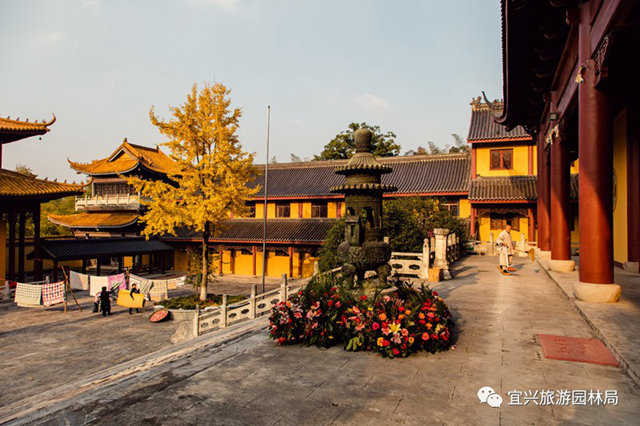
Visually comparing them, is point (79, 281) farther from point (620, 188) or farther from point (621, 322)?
point (620, 188)

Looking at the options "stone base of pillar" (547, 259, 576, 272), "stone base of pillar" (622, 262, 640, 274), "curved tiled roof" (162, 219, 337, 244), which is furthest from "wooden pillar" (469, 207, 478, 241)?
"stone base of pillar" (622, 262, 640, 274)

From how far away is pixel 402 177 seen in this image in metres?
30.2

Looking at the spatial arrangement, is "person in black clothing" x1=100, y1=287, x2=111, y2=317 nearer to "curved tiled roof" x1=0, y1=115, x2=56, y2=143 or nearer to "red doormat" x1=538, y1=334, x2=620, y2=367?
"curved tiled roof" x1=0, y1=115, x2=56, y2=143

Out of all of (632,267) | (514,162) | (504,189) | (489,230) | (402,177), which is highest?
(514,162)

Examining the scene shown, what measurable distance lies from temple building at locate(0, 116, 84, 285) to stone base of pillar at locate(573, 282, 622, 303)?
24788 millimetres

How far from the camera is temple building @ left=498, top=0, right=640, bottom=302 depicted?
7.65m

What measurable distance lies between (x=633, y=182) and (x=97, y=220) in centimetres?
3221

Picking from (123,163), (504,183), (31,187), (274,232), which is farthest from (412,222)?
(123,163)

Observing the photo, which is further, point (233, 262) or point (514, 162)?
point (233, 262)

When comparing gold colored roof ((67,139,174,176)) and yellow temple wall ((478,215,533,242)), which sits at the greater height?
gold colored roof ((67,139,174,176))

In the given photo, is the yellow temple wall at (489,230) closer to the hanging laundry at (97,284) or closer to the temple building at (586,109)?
the temple building at (586,109)

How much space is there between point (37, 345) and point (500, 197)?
23.4 meters

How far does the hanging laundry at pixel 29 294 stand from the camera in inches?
645

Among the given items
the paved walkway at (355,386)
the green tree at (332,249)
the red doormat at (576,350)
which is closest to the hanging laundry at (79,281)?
the green tree at (332,249)
